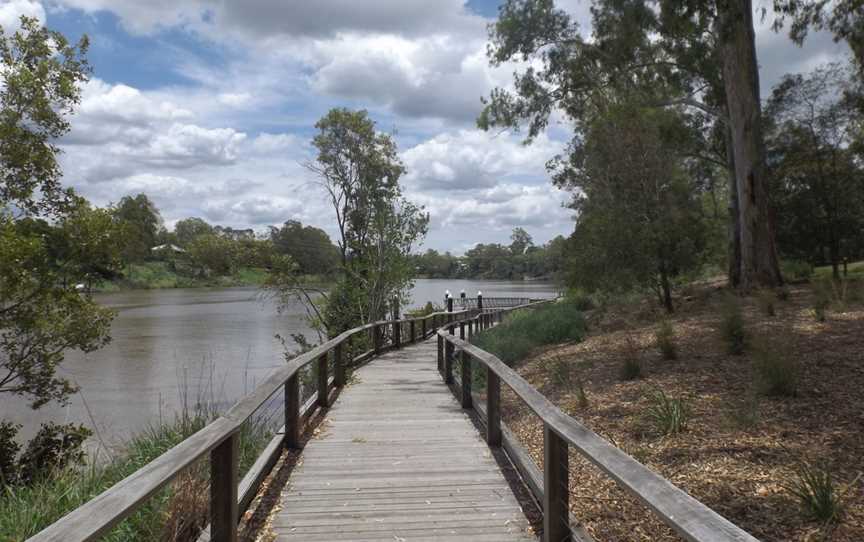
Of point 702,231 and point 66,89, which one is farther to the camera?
point 702,231

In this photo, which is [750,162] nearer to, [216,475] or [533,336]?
[533,336]

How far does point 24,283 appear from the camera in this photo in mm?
9234

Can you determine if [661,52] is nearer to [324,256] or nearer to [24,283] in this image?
[324,256]

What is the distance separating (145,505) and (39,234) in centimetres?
690

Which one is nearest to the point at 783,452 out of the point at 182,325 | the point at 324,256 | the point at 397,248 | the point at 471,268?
the point at 397,248

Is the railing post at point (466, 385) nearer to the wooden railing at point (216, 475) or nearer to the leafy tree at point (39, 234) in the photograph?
the wooden railing at point (216, 475)

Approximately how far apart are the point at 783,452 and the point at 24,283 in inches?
372

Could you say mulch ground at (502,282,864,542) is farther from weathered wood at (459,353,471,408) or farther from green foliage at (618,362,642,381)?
weathered wood at (459,353,471,408)

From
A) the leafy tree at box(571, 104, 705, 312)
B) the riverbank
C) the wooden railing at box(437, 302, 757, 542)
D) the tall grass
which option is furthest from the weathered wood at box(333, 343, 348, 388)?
the riverbank

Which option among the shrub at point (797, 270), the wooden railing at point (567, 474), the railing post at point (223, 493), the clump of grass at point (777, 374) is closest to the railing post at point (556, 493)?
the wooden railing at point (567, 474)

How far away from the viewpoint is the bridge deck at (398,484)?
383cm

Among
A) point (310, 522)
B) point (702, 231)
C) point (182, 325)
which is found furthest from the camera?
point (182, 325)

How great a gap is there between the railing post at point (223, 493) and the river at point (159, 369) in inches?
155

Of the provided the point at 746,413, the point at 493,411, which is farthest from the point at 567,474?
the point at 746,413
